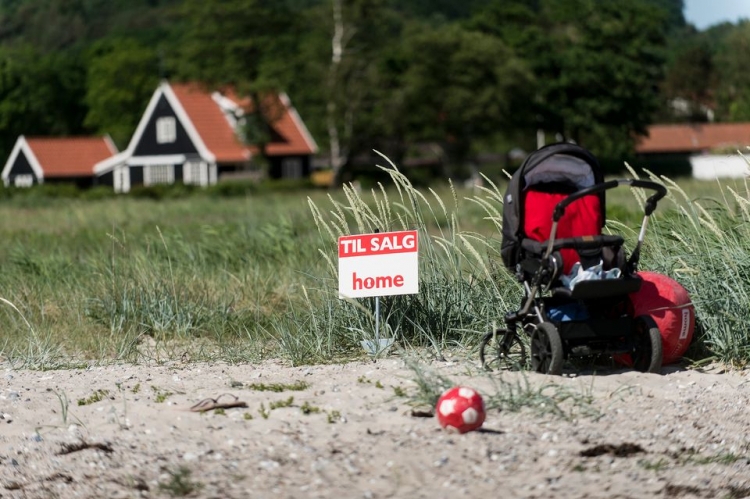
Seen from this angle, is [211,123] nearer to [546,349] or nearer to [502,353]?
[502,353]

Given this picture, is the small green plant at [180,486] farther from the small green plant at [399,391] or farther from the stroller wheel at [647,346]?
the stroller wheel at [647,346]

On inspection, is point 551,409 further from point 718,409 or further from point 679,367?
point 679,367

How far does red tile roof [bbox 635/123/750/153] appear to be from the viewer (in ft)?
321

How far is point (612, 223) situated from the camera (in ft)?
33.6

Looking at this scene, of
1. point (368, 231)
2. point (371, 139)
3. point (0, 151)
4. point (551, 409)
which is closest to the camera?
point (551, 409)

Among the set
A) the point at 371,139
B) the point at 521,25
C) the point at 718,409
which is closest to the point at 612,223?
the point at 718,409

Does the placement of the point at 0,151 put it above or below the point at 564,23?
below

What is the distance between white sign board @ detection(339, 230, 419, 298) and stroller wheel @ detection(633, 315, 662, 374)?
4.88ft

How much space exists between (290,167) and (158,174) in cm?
924

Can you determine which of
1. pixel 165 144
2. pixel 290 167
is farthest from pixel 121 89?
pixel 290 167

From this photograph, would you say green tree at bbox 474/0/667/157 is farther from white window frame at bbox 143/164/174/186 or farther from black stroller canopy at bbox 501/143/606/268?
black stroller canopy at bbox 501/143/606/268

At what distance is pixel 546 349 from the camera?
757 cm

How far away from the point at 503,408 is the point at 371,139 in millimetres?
62793

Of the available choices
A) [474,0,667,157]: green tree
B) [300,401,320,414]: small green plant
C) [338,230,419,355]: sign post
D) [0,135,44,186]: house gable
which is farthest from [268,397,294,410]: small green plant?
[0,135,44,186]: house gable
